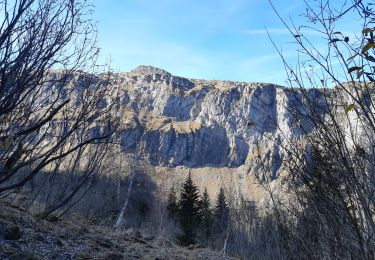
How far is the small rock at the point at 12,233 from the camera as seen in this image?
688 cm

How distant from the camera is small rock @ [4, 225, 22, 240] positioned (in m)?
6.88

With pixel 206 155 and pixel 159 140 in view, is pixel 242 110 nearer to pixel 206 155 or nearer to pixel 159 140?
pixel 206 155

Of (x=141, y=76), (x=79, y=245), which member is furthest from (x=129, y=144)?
Answer: (x=79, y=245)

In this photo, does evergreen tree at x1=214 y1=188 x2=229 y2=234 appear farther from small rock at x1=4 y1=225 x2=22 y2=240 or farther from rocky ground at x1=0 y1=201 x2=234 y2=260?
small rock at x1=4 y1=225 x2=22 y2=240

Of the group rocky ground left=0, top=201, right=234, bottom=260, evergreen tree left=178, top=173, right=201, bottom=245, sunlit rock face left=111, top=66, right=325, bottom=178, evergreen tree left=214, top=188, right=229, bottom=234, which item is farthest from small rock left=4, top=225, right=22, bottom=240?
sunlit rock face left=111, top=66, right=325, bottom=178

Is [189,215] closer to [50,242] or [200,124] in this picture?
[50,242]

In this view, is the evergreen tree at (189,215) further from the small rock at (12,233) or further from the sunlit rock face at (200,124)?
the sunlit rock face at (200,124)

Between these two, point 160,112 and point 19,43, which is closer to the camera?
Answer: point 19,43

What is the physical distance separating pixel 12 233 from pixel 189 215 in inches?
1058

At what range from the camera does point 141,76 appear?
18200 cm

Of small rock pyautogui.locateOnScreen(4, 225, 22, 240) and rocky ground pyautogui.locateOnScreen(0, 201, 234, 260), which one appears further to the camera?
small rock pyautogui.locateOnScreen(4, 225, 22, 240)

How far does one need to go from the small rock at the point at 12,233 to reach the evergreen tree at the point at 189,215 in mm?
22313

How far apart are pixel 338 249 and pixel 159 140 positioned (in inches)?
5257

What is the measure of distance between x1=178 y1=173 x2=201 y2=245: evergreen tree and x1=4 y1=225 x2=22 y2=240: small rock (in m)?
22.3
